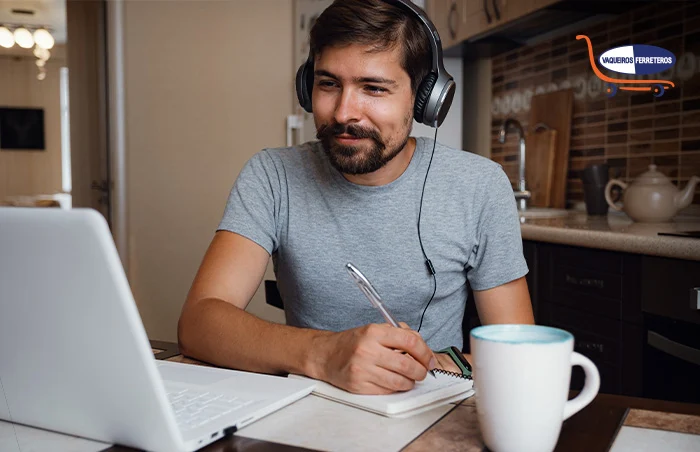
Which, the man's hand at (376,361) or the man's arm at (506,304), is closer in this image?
the man's hand at (376,361)

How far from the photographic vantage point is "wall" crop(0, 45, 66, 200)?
870cm

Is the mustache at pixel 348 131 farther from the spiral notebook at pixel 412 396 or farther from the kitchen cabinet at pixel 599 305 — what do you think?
the kitchen cabinet at pixel 599 305

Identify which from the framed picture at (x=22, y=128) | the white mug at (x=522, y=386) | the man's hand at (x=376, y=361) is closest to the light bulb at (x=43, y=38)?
the framed picture at (x=22, y=128)

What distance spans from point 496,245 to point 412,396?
0.63 meters

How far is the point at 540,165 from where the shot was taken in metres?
3.02

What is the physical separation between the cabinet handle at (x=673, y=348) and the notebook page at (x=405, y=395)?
0.99m

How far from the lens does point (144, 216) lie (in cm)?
387

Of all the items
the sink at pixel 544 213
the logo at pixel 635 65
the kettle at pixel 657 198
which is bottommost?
the sink at pixel 544 213

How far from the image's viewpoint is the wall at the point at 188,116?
12.6 ft

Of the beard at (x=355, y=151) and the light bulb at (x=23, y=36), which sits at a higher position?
the light bulb at (x=23, y=36)

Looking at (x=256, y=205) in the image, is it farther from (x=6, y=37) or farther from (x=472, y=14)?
(x=6, y=37)

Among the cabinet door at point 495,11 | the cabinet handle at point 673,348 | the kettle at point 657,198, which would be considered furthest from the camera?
the cabinet door at point 495,11

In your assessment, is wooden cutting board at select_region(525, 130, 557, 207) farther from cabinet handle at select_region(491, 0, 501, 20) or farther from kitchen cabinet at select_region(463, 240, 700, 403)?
kitchen cabinet at select_region(463, 240, 700, 403)

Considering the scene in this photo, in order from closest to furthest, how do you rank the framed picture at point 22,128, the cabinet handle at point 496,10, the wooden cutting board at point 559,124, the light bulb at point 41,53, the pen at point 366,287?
the pen at point 366,287 < the cabinet handle at point 496,10 < the wooden cutting board at point 559,124 < the light bulb at point 41,53 < the framed picture at point 22,128
